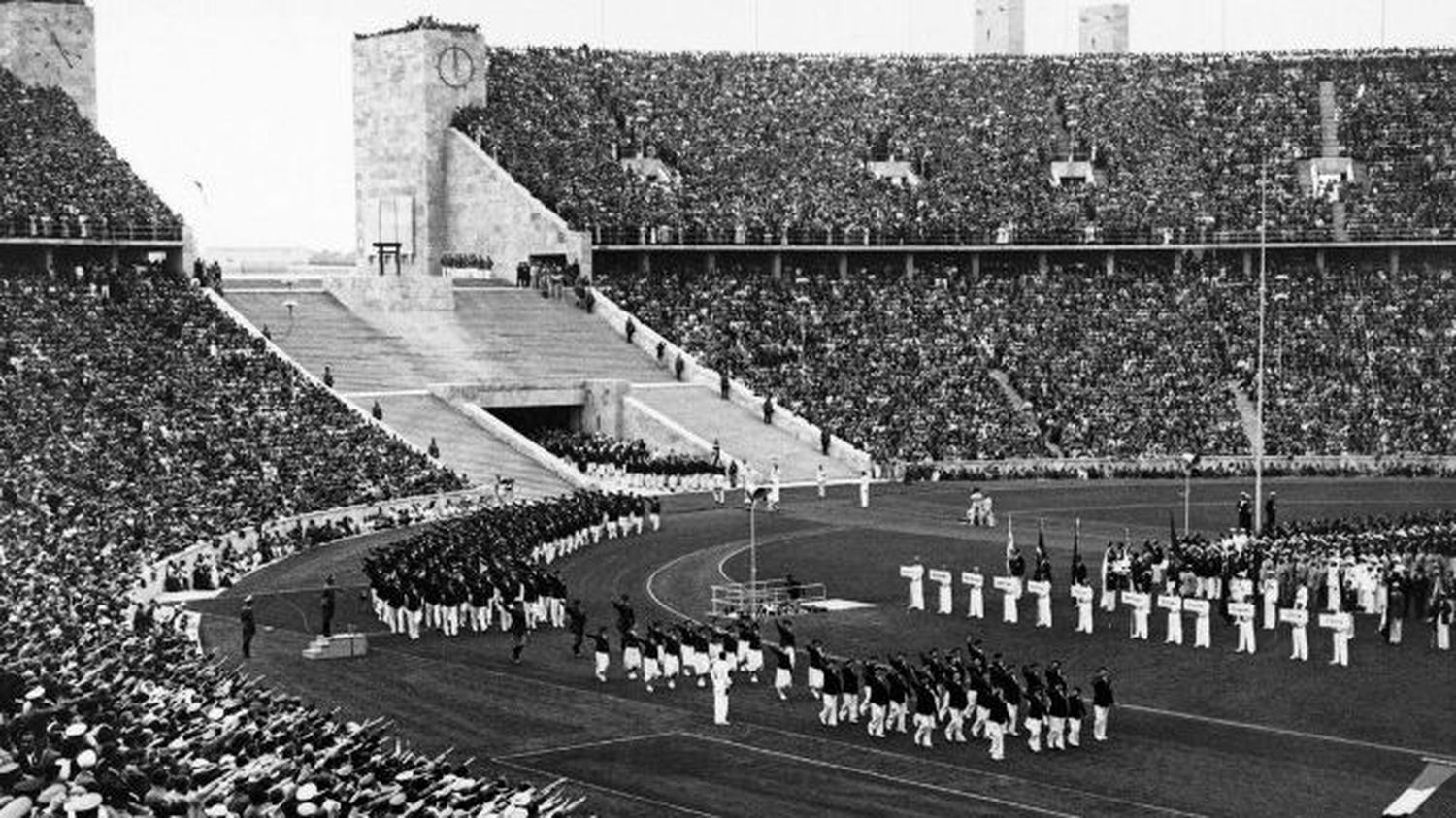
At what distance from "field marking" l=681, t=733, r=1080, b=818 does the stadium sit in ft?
0.33

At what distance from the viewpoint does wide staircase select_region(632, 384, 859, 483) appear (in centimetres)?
6406

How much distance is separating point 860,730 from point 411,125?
59.2m

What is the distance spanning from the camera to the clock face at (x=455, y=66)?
275 ft

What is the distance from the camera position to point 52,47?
76250 millimetres

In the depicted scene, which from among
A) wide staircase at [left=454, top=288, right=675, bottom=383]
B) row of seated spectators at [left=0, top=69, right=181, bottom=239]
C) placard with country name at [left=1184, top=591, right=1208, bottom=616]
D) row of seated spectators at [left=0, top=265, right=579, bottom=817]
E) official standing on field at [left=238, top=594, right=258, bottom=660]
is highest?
row of seated spectators at [left=0, top=69, right=181, bottom=239]

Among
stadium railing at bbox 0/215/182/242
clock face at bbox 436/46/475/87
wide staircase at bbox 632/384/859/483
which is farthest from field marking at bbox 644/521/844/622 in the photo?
clock face at bbox 436/46/475/87

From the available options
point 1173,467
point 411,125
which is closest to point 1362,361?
point 1173,467

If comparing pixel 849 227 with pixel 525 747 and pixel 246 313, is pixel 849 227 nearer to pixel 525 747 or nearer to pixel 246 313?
pixel 246 313

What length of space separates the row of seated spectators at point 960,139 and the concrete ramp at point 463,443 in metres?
16.0

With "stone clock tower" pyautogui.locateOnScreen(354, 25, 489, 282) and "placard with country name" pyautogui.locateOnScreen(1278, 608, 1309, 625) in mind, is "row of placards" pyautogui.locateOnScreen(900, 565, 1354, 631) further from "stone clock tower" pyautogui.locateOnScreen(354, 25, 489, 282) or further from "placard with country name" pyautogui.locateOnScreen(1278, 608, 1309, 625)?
"stone clock tower" pyautogui.locateOnScreen(354, 25, 489, 282)

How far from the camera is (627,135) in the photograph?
84.8 meters

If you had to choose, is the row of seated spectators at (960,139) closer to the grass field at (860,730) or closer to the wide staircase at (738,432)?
the wide staircase at (738,432)

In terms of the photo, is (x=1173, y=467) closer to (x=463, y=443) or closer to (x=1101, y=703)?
(x=463, y=443)

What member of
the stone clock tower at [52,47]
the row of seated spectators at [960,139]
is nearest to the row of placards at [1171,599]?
the row of seated spectators at [960,139]
